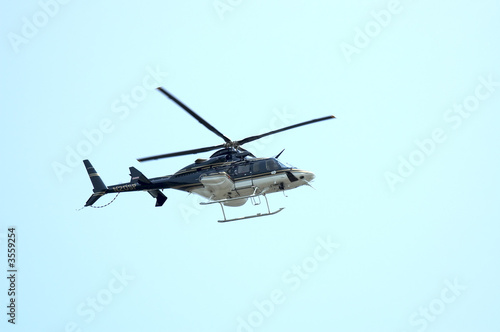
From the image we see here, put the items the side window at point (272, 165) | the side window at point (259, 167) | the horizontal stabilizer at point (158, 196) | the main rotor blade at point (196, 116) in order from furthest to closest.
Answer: the horizontal stabilizer at point (158, 196), the side window at point (259, 167), the side window at point (272, 165), the main rotor blade at point (196, 116)

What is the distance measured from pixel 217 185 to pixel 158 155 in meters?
2.21

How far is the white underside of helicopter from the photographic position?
23.5 meters

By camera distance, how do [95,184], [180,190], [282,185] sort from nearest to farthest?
[282,185] < [180,190] < [95,184]

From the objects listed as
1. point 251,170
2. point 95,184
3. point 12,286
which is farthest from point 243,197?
point 12,286

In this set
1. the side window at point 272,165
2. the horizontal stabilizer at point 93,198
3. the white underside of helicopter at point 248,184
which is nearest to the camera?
the white underside of helicopter at point 248,184

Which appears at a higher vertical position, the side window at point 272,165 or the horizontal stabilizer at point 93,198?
the horizontal stabilizer at point 93,198

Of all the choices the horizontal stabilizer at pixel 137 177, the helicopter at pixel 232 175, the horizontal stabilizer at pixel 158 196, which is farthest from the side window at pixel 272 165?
the horizontal stabilizer at pixel 137 177

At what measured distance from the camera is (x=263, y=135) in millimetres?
23500

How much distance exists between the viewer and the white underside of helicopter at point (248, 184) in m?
23.5

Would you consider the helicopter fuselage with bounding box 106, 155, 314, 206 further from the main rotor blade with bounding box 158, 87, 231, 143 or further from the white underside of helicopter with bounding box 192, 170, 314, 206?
the main rotor blade with bounding box 158, 87, 231, 143

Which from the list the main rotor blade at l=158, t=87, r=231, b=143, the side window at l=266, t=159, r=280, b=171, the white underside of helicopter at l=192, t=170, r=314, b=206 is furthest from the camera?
the side window at l=266, t=159, r=280, b=171

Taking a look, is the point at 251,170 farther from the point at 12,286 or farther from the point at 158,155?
the point at 12,286

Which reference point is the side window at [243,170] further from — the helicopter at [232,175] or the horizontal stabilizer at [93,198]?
the horizontal stabilizer at [93,198]

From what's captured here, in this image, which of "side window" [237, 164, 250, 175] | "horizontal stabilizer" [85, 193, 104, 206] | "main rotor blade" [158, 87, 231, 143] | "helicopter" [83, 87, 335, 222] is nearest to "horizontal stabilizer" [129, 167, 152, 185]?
"helicopter" [83, 87, 335, 222]
